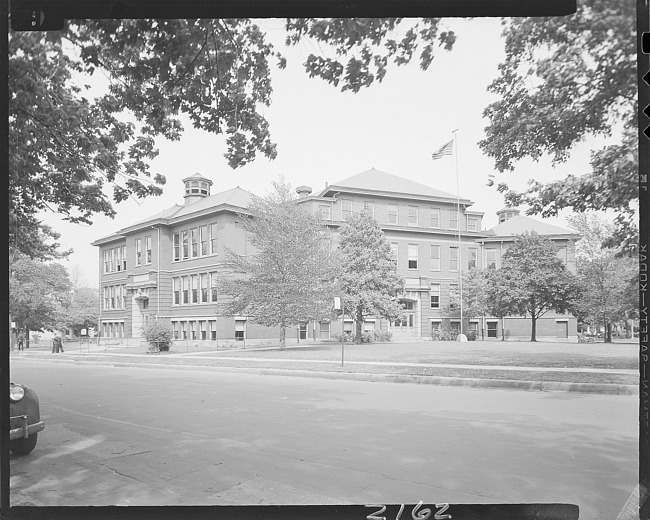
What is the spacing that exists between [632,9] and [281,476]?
3192mm

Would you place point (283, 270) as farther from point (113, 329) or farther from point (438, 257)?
point (113, 329)

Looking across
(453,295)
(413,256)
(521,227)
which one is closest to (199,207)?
(413,256)

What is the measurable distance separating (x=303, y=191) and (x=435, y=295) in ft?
3.66

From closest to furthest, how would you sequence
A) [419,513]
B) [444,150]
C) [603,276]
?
[419,513] → [603,276] → [444,150]

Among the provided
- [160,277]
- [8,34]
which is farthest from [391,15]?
[160,277]

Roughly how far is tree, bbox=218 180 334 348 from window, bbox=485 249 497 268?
105cm

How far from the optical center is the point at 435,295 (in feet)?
11.5

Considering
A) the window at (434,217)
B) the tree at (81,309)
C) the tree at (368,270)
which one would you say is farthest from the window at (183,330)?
the window at (434,217)

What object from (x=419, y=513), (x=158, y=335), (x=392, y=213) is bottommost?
(x=419, y=513)

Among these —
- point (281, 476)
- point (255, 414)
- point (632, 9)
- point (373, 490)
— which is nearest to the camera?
point (632, 9)

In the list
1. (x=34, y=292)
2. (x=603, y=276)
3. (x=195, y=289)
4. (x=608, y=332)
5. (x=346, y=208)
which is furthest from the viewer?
(x=195, y=289)

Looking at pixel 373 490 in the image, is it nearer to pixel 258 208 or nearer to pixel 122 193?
pixel 258 208

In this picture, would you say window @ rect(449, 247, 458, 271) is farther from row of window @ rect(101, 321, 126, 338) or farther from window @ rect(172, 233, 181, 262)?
row of window @ rect(101, 321, 126, 338)

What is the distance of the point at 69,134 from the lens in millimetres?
3105
